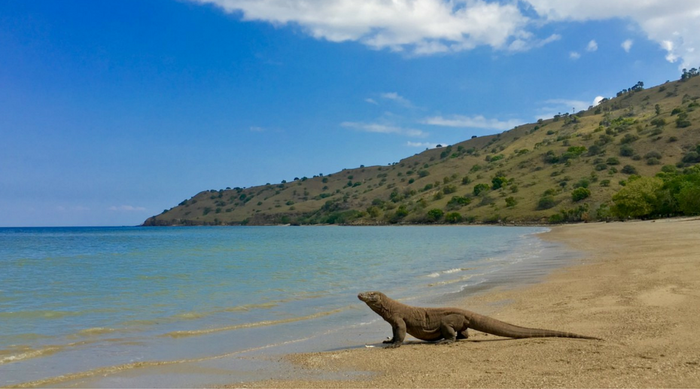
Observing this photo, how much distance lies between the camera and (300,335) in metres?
10.6

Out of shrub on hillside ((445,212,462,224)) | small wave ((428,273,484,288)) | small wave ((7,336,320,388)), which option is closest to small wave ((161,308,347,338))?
small wave ((7,336,320,388))

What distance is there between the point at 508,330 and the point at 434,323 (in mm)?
1217

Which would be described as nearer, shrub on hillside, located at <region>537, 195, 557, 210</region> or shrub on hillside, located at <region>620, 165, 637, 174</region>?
shrub on hillside, located at <region>537, 195, 557, 210</region>

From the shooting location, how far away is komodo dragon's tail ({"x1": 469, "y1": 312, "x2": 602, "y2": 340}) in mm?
8180

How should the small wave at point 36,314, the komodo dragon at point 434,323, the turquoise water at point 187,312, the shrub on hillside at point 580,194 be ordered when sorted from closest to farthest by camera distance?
the turquoise water at point 187,312
the komodo dragon at point 434,323
the small wave at point 36,314
the shrub on hillside at point 580,194

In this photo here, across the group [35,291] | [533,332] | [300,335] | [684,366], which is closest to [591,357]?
[684,366]

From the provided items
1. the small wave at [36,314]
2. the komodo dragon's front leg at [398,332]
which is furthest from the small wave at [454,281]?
the small wave at [36,314]

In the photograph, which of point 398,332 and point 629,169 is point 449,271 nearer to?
point 398,332

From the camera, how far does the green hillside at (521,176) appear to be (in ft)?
303

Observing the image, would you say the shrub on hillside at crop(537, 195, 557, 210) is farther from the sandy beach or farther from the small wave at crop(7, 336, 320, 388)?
the small wave at crop(7, 336, 320, 388)

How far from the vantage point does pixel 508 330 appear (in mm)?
8719

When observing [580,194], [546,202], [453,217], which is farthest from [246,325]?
[453,217]

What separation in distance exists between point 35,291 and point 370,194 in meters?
139

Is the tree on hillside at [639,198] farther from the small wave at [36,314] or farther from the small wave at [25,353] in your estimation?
the small wave at [25,353]
